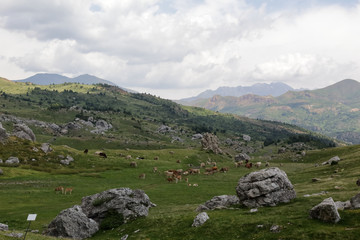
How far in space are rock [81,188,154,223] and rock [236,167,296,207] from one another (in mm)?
15662

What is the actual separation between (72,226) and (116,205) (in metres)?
6.97

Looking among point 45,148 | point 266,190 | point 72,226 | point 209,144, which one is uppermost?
point 45,148

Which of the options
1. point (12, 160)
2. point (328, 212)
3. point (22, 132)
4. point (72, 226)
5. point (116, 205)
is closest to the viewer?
point (328, 212)

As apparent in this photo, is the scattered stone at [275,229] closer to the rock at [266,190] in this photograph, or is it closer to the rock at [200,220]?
the rock at [200,220]

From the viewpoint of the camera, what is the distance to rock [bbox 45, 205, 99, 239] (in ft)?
122

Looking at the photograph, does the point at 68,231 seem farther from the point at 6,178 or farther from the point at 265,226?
the point at 6,178

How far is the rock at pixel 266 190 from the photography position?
40906 millimetres

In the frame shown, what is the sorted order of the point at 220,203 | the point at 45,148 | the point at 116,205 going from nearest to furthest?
the point at 116,205 < the point at 220,203 < the point at 45,148

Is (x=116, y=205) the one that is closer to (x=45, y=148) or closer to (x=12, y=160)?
(x=12, y=160)

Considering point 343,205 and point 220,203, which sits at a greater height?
point 343,205

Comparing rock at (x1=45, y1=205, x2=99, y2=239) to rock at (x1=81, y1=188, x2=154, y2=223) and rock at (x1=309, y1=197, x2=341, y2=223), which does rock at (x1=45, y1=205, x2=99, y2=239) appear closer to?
rock at (x1=81, y1=188, x2=154, y2=223)

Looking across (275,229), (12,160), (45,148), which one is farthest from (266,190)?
(45,148)

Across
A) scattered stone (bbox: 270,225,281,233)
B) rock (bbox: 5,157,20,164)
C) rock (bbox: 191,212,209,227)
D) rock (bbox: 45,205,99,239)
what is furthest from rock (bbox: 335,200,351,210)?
rock (bbox: 5,157,20,164)

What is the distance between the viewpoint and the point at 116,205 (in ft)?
140
